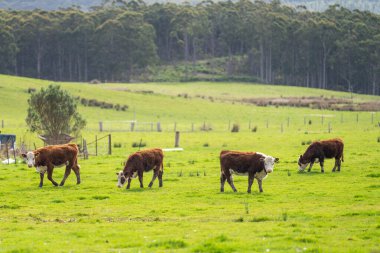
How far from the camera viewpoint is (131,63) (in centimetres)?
14100

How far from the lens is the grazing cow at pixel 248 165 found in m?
26.8

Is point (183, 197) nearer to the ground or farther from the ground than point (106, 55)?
nearer to the ground

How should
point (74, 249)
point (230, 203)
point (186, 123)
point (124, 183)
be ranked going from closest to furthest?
point (74, 249) < point (230, 203) < point (124, 183) < point (186, 123)

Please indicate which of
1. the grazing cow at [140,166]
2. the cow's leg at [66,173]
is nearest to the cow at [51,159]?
the cow's leg at [66,173]

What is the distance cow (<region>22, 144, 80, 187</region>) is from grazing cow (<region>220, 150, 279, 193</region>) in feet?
22.1

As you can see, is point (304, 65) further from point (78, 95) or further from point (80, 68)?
point (78, 95)

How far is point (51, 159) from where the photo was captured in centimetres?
3038

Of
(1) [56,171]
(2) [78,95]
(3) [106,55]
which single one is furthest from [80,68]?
(1) [56,171]

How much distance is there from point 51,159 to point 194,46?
414 ft

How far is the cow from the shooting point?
98.9 ft

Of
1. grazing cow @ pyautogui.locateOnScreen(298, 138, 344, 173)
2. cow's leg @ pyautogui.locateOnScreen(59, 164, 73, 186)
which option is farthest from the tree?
grazing cow @ pyautogui.locateOnScreen(298, 138, 344, 173)

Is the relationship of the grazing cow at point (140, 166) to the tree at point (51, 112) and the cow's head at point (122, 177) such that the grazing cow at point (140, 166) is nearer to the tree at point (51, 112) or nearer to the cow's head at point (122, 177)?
the cow's head at point (122, 177)

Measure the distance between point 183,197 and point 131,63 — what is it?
116082 mm

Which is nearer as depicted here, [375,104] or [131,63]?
[375,104]
